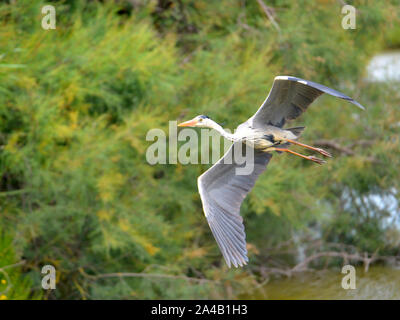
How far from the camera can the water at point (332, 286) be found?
8.22m

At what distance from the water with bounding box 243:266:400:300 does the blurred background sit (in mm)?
25

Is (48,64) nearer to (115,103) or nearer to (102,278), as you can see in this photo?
(115,103)

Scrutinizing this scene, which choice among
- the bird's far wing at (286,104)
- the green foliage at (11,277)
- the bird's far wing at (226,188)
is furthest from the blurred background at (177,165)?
the bird's far wing at (286,104)

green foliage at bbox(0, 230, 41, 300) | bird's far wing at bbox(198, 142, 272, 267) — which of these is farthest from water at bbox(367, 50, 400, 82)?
green foliage at bbox(0, 230, 41, 300)

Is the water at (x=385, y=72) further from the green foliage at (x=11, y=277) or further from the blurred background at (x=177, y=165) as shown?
the green foliage at (x=11, y=277)

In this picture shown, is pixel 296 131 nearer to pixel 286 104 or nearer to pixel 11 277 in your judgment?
pixel 286 104

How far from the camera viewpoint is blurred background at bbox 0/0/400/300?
7473 millimetres

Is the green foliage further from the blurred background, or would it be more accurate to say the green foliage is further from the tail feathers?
the tail feathers

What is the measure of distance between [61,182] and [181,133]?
1603 millimetres

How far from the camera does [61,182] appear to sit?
24.4 feet

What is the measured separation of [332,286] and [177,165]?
98.7 inches

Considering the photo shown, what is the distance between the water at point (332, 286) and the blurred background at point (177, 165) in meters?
0.03
